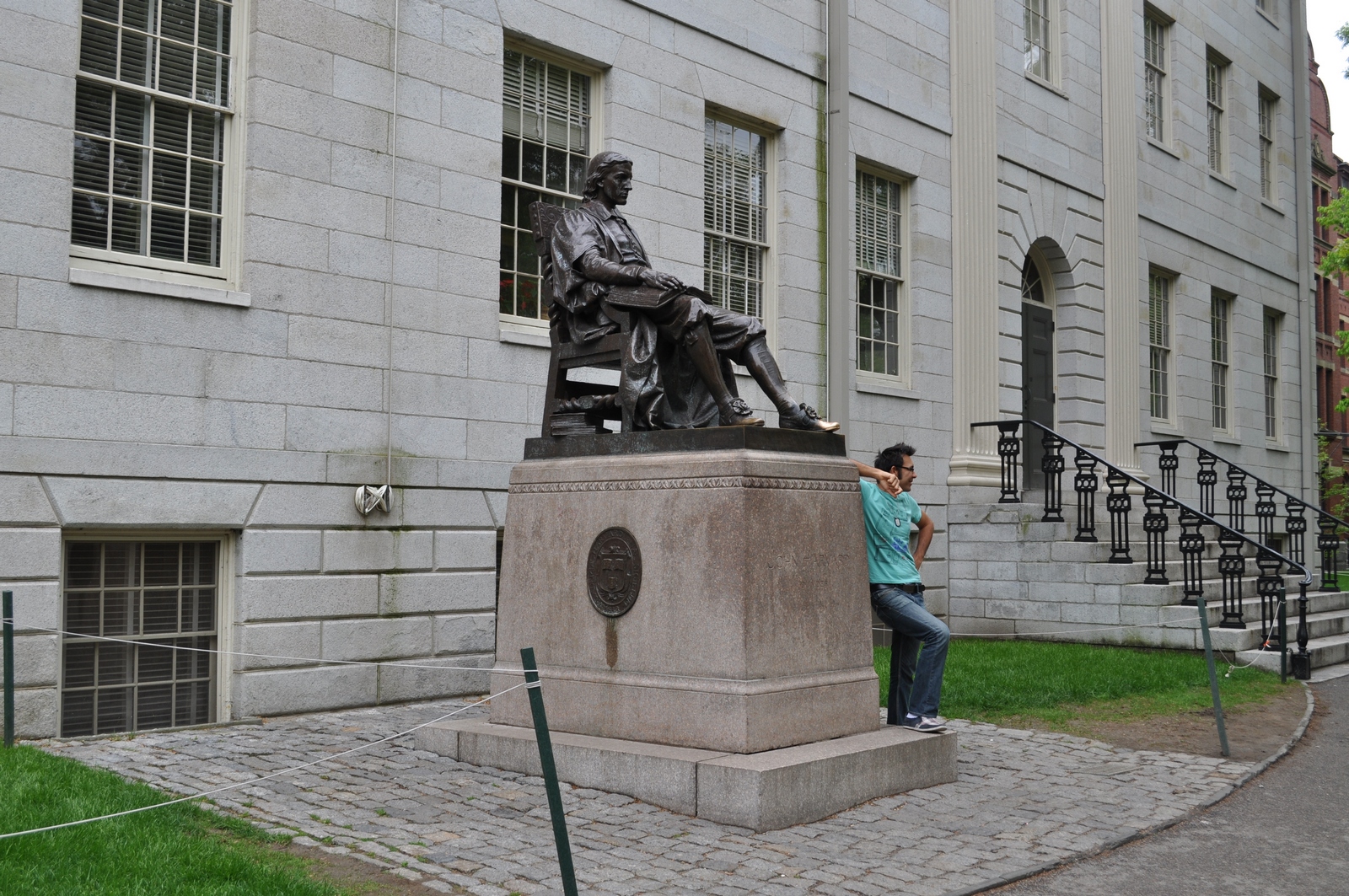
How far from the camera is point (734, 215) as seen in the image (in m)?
14.2

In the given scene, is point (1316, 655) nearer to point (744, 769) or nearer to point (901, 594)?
point (901, 594)

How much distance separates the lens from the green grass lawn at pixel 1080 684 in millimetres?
10055

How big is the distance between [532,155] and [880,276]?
17.9 feet

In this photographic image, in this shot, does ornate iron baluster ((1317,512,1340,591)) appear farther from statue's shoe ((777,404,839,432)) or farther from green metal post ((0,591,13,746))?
green metal post ((0,591,13,746))

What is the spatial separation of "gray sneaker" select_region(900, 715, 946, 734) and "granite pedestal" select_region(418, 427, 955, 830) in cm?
8

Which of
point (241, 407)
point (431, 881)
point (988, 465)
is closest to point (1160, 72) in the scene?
point (988, 465)

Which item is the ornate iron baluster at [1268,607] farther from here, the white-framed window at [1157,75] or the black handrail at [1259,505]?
the white-framed window at [1157,75]

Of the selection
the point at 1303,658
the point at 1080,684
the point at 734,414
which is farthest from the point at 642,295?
the point at 1303,658

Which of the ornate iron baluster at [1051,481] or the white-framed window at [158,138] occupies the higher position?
the white-framed window at [158,138]

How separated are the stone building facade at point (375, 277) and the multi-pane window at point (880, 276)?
0.16 feet

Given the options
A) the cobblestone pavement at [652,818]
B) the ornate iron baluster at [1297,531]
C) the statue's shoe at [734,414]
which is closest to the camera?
the cobblestone pavement at [652,818]

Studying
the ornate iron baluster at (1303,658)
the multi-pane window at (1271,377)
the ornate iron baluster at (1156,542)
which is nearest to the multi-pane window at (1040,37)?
the ornate iron baluster at (1156,542)

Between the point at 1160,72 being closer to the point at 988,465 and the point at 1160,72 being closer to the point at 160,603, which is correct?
the point at 988,465

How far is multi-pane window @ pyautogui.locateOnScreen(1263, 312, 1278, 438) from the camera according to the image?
25.2m
